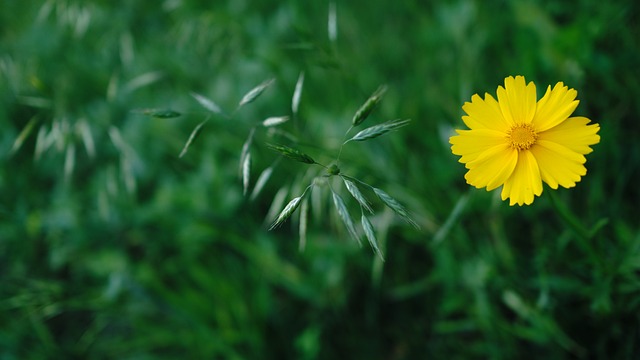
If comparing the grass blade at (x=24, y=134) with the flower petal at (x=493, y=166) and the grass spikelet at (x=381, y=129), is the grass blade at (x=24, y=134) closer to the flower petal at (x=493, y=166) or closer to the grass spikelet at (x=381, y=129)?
the grass spikelet at (x=381, y=129)

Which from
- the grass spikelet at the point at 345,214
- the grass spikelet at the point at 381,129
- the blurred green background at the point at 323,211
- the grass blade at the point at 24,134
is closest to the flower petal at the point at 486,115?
the grass spikelet at the point at 381,129

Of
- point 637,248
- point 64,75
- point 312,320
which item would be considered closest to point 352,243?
point 312,320

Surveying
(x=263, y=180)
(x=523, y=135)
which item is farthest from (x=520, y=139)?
(x=263, y=180)

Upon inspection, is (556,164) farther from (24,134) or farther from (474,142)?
(24,134)

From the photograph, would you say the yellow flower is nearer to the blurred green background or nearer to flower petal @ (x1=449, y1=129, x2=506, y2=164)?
flower petal @ (x1=449, y1=129, x2=506, y2=164)

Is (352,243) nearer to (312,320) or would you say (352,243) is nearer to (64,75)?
(312,320)

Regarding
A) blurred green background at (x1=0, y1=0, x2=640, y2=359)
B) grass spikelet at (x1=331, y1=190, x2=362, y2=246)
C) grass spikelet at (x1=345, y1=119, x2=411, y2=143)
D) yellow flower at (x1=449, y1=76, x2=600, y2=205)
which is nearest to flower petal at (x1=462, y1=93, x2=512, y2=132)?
yellow flower at (x1=449, y1=76, x2=600, y2=205)

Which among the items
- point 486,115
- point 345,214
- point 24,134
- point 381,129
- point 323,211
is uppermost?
point 486,115
